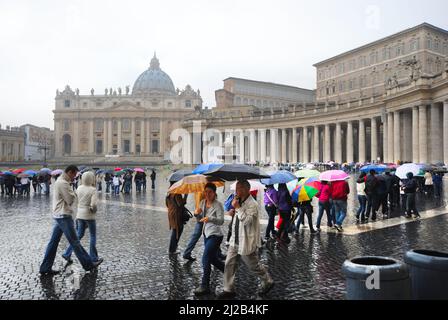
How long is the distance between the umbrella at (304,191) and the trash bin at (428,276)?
651 cm

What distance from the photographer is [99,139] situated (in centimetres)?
12738

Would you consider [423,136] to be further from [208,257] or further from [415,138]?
[208,257]

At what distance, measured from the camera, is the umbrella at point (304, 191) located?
472 inches

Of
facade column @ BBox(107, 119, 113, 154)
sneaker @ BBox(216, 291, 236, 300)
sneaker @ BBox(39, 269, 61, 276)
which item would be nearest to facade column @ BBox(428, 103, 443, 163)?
sneaker @ BBox(216, 291, 236, 300)

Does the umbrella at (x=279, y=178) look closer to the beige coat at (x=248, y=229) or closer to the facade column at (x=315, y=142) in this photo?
the beige coat at (x=248, y=229)

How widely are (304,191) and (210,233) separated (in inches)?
218

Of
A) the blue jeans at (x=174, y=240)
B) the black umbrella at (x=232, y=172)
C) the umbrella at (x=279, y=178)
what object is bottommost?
the blue jeans at (x=174, y=240)

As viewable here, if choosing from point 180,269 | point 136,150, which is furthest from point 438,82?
point 136,150

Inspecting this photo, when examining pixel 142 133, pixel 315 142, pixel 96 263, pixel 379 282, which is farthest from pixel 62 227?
pixel 142 133

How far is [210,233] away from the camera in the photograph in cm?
721

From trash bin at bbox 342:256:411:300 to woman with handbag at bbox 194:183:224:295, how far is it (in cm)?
263

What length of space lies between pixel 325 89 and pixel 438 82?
5280cm

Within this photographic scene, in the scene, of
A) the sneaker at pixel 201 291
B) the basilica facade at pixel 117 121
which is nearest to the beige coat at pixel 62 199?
the sneaker at pixel 201 291

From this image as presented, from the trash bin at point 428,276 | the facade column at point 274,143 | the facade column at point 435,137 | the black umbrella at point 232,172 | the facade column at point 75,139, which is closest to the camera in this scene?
the trash bin at point 428,276
